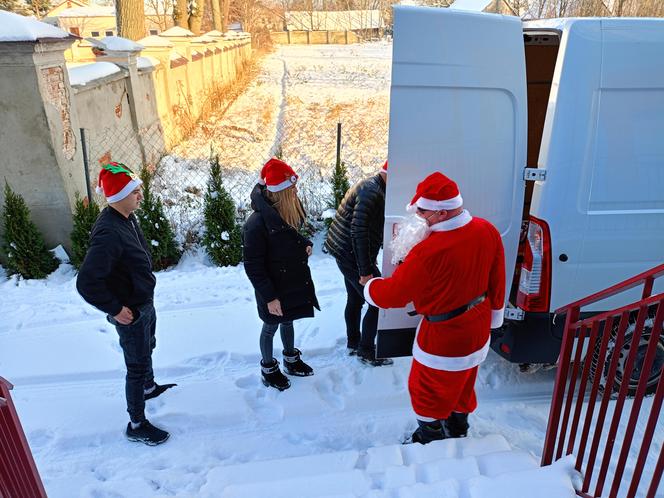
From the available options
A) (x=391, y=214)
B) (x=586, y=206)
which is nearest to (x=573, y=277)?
(x=586, y=206)

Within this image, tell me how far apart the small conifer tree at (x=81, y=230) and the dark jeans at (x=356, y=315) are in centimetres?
307

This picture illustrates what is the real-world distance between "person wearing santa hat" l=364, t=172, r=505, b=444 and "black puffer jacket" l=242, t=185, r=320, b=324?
775mm

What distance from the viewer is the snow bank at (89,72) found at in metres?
6.39

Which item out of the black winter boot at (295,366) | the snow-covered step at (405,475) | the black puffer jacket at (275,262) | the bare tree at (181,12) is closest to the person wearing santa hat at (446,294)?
the snow-covered step at (405,475)

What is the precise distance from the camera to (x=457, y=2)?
298 centimetres

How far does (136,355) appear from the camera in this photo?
298 centimetres

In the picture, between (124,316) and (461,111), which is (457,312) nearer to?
(461,111)

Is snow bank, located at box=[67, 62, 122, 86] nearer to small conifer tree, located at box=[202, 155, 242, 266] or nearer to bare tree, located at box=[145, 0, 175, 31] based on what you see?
small conifer tree, located at box=[202, 155, 242, 266]

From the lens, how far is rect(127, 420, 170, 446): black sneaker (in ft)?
9.94

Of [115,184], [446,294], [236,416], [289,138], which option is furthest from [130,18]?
[446,294]

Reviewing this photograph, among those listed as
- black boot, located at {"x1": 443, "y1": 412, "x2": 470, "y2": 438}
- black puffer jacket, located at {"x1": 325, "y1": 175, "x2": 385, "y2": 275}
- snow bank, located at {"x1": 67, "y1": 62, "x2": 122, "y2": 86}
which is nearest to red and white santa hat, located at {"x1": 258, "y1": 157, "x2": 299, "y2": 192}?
black puffer jacket, located at {"x1": 325, "y1": 175, "x2": 385, "y2": 275}

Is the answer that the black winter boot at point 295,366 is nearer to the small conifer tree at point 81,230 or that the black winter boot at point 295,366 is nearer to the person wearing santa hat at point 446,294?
the person wearing santa hat at point 446,294

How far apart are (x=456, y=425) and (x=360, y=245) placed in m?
1.24

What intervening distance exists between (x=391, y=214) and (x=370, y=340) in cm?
135
